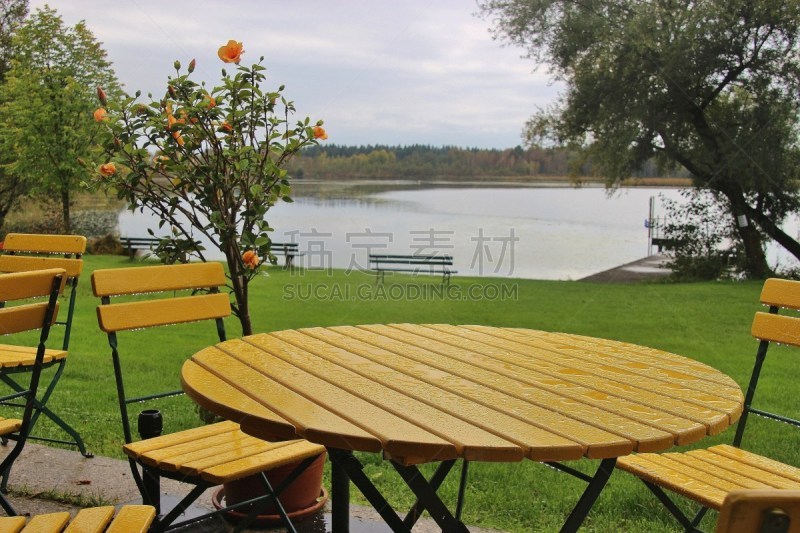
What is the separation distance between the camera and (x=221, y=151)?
11.8 feet

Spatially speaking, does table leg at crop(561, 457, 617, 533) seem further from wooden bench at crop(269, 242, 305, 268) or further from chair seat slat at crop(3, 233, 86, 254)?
wooden bench at crop(269, 242, 305, 268)

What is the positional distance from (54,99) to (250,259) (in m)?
15.2

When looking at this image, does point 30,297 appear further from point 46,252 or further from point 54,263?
point 46,252

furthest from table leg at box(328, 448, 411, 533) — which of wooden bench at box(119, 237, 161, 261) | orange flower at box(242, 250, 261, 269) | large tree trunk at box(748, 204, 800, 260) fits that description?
wooden bench at box(119, 237, 161, 261)

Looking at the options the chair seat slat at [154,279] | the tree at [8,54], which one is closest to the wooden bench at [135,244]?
the tree at [8,54]

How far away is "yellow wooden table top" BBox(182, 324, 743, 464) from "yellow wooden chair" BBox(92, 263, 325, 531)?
1.05 feet

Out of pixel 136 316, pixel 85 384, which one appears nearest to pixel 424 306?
pixel 85 384

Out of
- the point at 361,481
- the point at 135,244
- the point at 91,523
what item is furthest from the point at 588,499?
the point at 135,244

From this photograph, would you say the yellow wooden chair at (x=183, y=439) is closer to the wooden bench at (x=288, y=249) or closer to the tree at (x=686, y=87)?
the tree at (x=686, y=87)

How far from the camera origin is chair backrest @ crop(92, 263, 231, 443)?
2320mm

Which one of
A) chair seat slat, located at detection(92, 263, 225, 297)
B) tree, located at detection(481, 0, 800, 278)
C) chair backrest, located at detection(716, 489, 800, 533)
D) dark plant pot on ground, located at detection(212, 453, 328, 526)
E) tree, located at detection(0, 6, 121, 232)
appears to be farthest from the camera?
tree, located at detection(0, 6, 121, 232)

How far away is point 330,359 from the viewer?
6.56 ft

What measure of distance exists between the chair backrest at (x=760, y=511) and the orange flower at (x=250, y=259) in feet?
9.72

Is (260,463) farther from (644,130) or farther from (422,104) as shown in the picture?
(644,130)
